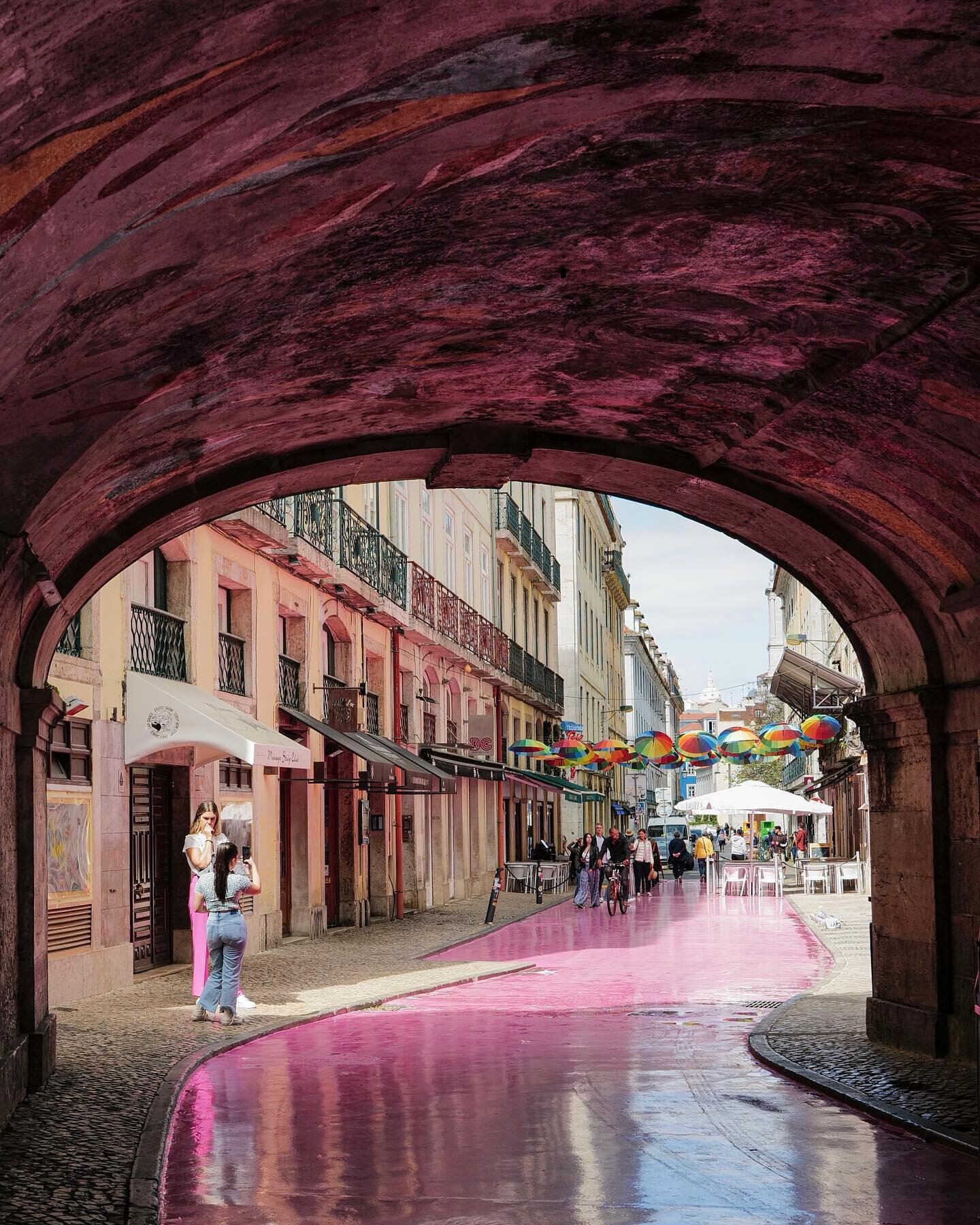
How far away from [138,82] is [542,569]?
45.5 metres

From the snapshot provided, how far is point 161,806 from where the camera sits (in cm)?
1906

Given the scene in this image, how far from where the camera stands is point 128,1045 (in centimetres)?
1232

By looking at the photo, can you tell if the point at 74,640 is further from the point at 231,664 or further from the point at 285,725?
the point at 285,725

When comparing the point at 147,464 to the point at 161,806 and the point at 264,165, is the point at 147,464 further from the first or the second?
the point at 161,806

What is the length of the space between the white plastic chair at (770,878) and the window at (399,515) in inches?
458

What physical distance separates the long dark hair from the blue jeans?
0.18m

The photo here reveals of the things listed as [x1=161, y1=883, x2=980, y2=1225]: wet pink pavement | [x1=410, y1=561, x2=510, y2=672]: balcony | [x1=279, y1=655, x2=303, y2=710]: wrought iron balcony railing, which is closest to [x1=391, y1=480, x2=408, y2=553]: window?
[x1=410, y1=561, x2=510, y2=672]: balcony

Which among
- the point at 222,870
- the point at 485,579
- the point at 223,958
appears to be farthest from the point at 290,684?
the point at 485,579

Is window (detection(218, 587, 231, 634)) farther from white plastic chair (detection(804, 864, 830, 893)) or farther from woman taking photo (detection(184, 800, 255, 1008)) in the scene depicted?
white plastic chair (detection(804, 864, 830, 893))

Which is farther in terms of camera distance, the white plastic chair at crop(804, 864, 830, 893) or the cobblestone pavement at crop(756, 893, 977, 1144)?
the white plastic chair at crop(804, 864, 830, 893)

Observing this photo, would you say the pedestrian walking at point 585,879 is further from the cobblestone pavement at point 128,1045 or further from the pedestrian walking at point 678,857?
the pedestrian walking at point 678,857

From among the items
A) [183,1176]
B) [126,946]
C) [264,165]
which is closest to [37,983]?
[183,1176]

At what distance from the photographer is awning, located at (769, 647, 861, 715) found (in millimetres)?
39031

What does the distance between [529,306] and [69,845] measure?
9.27m
